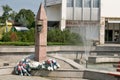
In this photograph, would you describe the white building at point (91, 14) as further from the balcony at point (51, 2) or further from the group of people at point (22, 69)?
the group of people at point (22, 69)

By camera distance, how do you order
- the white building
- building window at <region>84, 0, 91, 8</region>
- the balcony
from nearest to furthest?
the white building, building window at <region>84, 0, 91, 8</region>, the balcony

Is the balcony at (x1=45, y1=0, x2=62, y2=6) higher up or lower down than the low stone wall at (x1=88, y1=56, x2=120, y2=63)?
higher up

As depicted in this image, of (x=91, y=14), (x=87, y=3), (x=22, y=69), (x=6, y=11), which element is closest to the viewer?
(x=22, y=69)

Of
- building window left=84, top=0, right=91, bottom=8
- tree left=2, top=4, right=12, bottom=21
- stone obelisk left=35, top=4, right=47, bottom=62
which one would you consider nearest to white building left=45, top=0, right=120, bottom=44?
building window left=84, top=0, right=91, bottom=8

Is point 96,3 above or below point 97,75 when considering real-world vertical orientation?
above

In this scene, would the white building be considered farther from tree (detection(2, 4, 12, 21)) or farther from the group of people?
the group of people

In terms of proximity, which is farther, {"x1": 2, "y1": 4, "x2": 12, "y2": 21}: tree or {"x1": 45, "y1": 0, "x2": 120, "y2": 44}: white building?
{"x1": 2, "y1": 4, "x2": 12, "y2": 21}: tree

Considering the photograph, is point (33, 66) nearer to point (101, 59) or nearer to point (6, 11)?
point (101, 59)

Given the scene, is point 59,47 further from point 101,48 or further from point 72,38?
point 72,38

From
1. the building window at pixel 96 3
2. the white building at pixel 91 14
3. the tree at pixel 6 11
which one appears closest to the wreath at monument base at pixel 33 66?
the white building at pixel 91 14

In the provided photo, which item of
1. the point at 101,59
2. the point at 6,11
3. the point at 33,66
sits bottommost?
the point at 101,59

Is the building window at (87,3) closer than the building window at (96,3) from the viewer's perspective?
Yes

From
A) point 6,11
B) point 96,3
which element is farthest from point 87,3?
point 6,11

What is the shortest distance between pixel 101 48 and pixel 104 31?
992 inches
